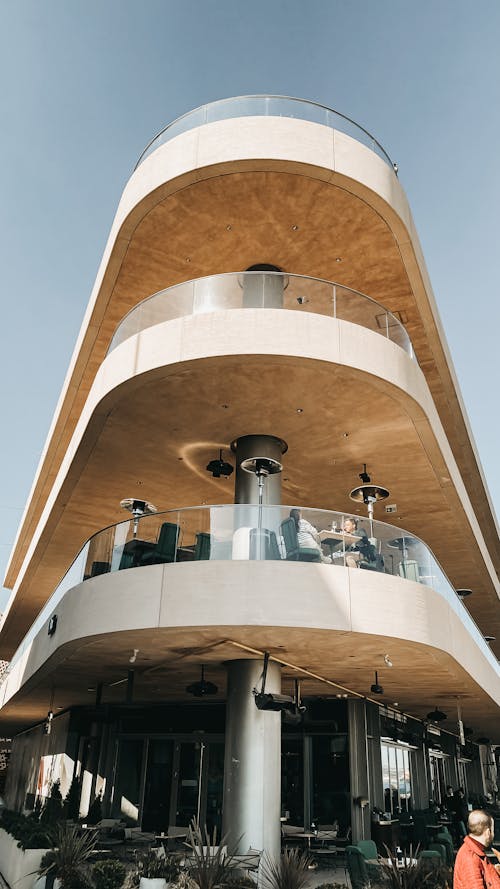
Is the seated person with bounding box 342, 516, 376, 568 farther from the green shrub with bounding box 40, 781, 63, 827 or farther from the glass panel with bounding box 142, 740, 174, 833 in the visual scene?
the green shrub with bounding box 40, 781, 63, 827

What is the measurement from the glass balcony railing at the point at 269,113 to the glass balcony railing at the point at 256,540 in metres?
6.21

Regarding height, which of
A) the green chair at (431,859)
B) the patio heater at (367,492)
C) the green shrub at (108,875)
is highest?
the patio heater at (367,492)

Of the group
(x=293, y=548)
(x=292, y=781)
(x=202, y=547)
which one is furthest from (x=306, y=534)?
(x=292, y=781)

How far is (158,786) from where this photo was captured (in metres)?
15.6

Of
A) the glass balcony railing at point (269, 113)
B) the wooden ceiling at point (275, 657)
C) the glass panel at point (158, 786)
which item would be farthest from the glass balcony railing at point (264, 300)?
the glass panel at point (158, 786)

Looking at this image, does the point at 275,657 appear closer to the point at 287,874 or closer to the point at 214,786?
the point at 287,874

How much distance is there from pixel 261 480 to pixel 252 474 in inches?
10.9

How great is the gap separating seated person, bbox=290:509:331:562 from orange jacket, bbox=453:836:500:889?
4.02 m

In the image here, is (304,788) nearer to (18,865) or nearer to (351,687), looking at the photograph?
(351,687)

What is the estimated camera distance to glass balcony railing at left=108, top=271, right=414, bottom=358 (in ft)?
31.0

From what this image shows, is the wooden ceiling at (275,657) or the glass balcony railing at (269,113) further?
the glass balcony railing at (269,113)

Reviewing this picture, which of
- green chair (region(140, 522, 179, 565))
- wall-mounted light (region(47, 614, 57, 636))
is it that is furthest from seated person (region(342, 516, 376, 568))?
wall-mounted light (region(47, 614, 57, 636))

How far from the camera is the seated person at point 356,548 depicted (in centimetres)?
892

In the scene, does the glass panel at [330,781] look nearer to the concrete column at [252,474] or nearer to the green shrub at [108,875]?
the green shrub at [108,875]
